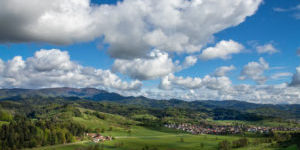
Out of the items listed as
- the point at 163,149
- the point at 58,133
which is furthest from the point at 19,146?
the point at 163,149

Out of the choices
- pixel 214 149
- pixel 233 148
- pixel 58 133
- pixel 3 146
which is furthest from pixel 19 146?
pixel 233 148

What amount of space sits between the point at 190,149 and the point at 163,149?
19812mm

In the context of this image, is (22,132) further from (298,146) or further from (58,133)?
(298,146)

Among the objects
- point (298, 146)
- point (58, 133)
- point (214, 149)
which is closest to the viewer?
point (298, 146)

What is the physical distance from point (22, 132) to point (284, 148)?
192m

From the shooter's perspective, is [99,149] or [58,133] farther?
[58,133]

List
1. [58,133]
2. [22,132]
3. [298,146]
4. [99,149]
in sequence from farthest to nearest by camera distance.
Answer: [58,133] < [22,132] < [99,149] < [298,146]

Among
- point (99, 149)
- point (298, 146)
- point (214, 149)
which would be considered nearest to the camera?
point (298, 146)

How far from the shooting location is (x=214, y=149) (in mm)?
167125

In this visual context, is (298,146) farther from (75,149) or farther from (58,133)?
(58,133)

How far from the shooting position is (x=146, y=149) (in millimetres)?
161750

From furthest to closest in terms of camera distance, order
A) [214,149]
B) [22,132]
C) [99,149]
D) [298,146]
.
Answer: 1. [22,132]
2. [214,149]
3. [99,149]
4. [298,146]

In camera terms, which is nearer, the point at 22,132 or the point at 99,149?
the point at 99,149

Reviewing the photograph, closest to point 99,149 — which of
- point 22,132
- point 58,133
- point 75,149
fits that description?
point 75,149
